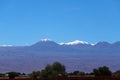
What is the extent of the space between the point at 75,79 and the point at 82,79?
1886 millimetres

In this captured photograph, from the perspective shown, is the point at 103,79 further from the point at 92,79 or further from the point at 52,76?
the point at 52,76

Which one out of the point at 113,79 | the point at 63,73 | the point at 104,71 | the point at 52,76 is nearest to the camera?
the point at 113,79

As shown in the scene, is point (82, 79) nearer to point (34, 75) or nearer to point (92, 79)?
point (92, 79)

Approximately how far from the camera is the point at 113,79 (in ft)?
300

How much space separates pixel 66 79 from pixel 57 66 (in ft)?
64.4

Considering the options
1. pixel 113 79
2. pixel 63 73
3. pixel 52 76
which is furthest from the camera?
pixel 63 73

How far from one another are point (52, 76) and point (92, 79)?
1070 centimetres

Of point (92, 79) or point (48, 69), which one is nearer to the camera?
point (92, 79)

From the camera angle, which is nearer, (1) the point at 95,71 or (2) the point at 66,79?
(2) the point at 66,79

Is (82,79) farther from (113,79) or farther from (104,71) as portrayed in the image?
(104,71)

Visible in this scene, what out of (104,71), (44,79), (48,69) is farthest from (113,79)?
(104,71)

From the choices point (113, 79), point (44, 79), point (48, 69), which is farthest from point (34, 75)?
point (113, 79)

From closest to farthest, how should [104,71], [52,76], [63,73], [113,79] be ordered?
[113,79] < [52,76] < [63,73] < [104,71]

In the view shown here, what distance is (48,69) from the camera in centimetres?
10862
